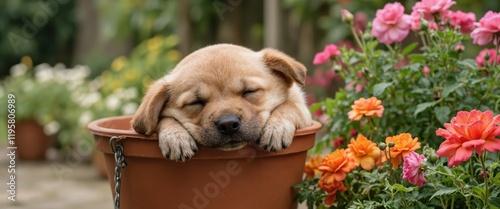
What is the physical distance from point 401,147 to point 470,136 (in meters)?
0.47

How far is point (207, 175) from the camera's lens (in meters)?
2.73

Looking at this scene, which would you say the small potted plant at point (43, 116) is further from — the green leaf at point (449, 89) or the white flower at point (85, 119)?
the green leaf at point (449, 89)

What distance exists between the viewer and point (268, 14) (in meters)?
6.74

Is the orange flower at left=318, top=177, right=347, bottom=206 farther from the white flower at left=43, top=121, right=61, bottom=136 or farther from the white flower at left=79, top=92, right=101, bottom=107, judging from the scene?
the white flower at left=43, top=121, right=61, bottom=136

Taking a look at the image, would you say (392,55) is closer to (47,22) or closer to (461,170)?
(461,170)

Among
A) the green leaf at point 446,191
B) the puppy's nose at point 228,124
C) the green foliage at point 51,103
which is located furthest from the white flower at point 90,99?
the green leaf at point 446,191

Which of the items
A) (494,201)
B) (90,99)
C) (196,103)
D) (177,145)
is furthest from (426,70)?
(90,99)

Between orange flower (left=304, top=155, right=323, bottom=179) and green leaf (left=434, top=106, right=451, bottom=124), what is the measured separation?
61cm

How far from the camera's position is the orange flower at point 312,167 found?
3.24 metres

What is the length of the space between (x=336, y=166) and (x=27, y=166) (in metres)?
5.05

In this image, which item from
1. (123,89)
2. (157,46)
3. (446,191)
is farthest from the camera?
(157,46)

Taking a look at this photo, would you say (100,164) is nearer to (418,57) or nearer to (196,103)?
(196,103)

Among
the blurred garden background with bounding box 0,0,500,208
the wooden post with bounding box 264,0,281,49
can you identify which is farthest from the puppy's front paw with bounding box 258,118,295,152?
the wooden post with bounding box 264,0,281,49

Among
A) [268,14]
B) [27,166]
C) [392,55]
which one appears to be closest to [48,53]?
[27,166]
